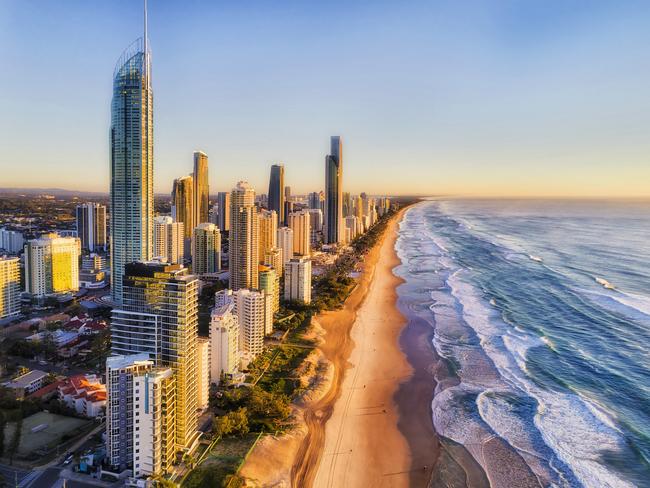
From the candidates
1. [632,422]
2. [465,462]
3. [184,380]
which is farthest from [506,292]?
[184,380]

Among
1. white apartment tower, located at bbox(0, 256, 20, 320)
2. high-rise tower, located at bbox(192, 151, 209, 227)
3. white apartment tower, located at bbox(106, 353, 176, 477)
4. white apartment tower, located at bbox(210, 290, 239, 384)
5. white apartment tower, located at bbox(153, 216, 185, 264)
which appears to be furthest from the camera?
high-rise tower, located at bbox(192, 151, 209, 227)

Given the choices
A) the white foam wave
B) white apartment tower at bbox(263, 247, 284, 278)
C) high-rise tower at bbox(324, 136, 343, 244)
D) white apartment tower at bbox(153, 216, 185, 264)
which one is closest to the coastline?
white apartment tower at bbox(263, 247, 284, 278)

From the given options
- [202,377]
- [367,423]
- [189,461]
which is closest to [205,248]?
[202,377]

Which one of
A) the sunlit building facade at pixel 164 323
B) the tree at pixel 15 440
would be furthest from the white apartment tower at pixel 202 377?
the tree at pixel 15 440

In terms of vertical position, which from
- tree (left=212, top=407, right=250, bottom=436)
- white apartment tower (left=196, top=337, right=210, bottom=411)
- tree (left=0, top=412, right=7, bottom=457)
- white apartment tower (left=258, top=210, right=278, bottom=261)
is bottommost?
tree (left=0, top=412, right=7, bottom=457)

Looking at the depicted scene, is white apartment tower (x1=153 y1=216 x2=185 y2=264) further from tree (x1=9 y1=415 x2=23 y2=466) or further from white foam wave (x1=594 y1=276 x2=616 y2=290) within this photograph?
white foam wave (x1=594 y1=276 x2=616 y2=290)

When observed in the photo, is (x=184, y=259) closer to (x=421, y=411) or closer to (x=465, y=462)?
(x=421, y=411)

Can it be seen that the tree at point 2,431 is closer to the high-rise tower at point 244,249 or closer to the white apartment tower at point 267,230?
the high-rise tower at point 244,249
